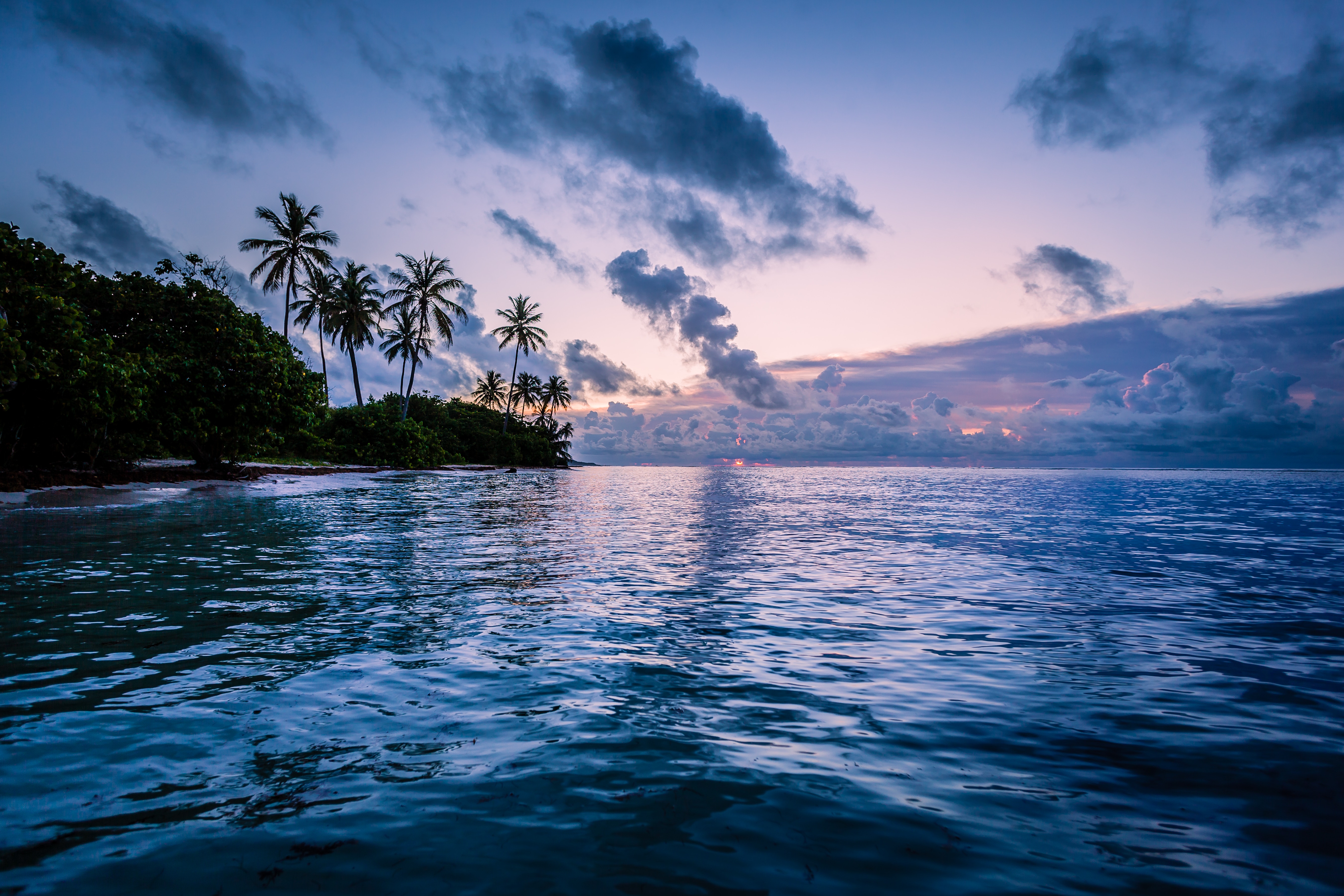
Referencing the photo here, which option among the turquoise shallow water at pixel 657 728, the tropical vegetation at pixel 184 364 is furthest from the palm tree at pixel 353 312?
the turquoise shallow water at pixel 657 728

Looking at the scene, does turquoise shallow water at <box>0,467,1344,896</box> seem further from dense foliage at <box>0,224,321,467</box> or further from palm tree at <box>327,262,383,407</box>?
palm tree at <box>327,262,383,407</box>

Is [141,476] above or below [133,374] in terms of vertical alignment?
below

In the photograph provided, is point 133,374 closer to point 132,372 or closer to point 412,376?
point 132,372

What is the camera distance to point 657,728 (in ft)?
16.9

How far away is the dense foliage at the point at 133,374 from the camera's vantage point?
2336 cm

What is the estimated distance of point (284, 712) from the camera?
17.3ft

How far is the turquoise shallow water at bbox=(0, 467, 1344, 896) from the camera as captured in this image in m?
3.34

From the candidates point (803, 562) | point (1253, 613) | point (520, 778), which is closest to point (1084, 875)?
point (520, 778)

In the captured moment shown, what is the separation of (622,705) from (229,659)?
419 cm

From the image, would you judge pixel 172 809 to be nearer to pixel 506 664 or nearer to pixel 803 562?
pixel 506 664

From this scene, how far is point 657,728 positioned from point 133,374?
32.8 m

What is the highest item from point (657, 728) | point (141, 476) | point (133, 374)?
point (133, 374)

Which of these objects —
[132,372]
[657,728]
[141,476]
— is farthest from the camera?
[141,476]

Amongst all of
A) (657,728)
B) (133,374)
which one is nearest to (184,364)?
(133,374)
